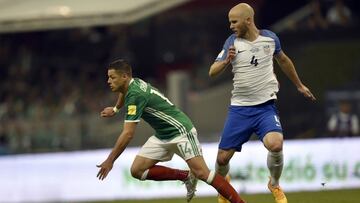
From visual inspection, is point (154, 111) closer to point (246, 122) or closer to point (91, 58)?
point (246, 122)

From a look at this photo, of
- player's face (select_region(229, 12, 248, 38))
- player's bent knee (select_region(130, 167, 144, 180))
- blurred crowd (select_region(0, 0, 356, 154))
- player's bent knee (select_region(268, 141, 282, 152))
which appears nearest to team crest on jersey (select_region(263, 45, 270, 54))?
player's face (select_region(229, 12, 248, 38))

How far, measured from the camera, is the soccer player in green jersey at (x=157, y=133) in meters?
12.0

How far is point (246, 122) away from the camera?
41.5ft

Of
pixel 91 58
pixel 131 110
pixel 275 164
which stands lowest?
pixel 91 58

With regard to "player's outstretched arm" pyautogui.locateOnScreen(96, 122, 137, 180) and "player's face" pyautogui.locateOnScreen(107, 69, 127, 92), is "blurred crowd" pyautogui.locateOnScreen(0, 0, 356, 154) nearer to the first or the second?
"player's face" pyautogui.locateOnScreen(107, 69, 127, 92)

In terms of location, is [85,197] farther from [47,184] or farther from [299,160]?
[299,160]

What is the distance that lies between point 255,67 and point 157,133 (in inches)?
57.8

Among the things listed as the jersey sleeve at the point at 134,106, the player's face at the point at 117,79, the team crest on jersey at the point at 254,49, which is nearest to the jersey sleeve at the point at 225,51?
the team crest on jersey at the point at 254,49

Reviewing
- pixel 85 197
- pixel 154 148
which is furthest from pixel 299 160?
pixel 154 148

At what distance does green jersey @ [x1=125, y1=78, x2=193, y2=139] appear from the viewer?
475 inches

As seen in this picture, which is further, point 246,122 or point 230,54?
point 246,122

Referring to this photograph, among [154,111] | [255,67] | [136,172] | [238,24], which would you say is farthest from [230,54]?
[136,172]

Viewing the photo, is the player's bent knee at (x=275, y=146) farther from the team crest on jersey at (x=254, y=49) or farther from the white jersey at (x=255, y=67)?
the team crest on jersey at (x=254, y=49)

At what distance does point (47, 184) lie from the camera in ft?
75.2
